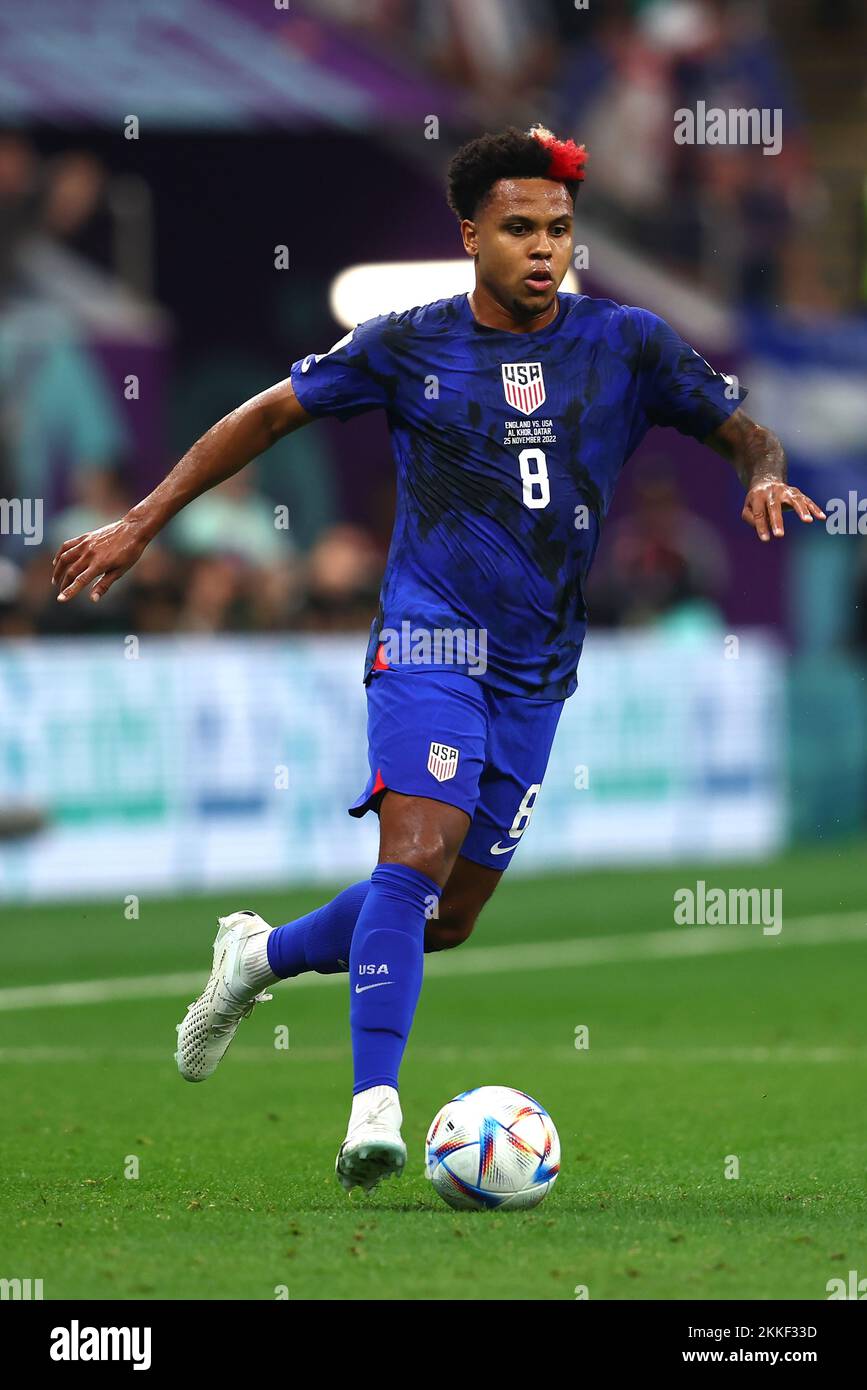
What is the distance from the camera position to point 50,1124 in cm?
753

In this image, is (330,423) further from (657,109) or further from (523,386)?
(523,386)

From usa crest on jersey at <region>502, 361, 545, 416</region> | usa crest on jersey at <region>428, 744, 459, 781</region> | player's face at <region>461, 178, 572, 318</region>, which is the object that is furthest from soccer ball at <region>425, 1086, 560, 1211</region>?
player's face at <region>461, 178, 572, 318</region>

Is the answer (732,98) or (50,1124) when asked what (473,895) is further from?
(732,98)

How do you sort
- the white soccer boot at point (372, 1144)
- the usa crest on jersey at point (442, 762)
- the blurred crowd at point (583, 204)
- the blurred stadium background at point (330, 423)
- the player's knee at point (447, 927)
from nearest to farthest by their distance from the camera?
1. the white soccer boot at point (372, 1144)
2. the usa crest on jersey at point (442, 762)
3. the player's knee at point (447, 927)
4. the blurred stadium background at point (330, 423)
5. the blurred crowd at point (583, 204)

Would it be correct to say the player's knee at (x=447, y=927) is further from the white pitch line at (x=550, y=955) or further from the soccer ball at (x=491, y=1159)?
the white pitch line at (x=550, y=955)

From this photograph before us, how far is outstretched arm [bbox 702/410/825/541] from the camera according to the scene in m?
6.04

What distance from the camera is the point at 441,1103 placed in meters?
7.99

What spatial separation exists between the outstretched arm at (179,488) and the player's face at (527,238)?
0.62 m

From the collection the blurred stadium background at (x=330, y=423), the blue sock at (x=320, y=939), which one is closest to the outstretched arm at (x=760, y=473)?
the blue sock at (x=320, y=939)

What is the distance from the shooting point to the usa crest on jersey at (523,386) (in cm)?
629

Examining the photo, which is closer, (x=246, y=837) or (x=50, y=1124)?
(x=50, y=1124)

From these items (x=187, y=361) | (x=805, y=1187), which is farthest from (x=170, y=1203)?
(x=187, y=361)
